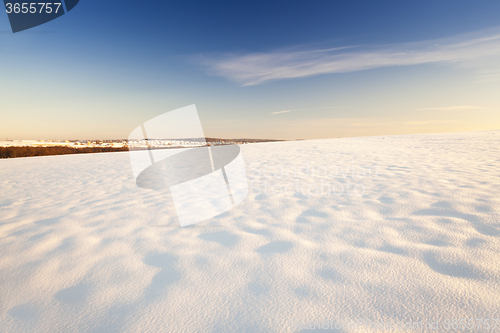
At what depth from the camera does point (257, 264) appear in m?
1.75

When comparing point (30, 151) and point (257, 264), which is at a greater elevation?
point (30, 151)

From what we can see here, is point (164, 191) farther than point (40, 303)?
Yes

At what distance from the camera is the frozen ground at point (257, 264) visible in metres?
1.28

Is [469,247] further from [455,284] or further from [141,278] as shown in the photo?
[141,278]

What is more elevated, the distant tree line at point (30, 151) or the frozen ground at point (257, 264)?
the distant tree line at point (30, 151)

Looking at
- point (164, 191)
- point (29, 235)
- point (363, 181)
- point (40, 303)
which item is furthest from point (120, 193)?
point (363, 181)

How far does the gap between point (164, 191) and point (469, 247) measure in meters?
4.20

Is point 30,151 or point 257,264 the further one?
point 30,151

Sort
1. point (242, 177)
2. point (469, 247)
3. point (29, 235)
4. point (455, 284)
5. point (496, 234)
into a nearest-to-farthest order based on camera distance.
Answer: point (455, 284)
point (469, 247)
point (496, 234)
point (29, 235)
point (242, 177)

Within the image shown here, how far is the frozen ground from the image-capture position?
1.28m

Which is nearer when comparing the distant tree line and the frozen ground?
the frozen ground

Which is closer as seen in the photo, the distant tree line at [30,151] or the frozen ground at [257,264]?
the frozen ground at [257,264]

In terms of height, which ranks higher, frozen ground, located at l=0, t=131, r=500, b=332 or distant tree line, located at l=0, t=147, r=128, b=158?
distant tree line, located at l=0, t=147, r=128, b=158

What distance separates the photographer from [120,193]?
418 centimetres
